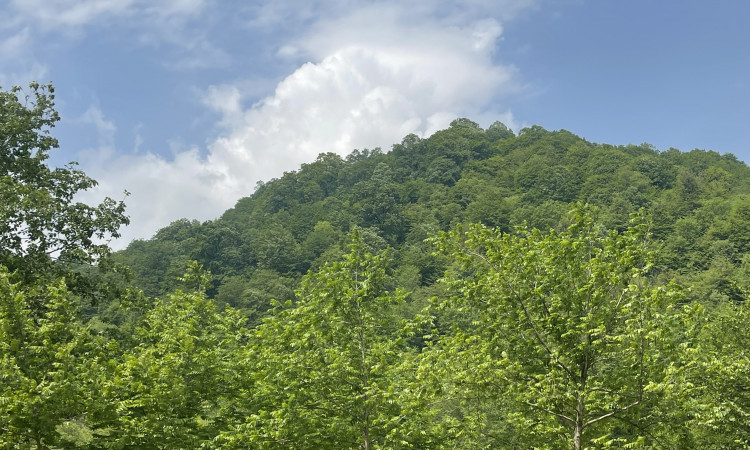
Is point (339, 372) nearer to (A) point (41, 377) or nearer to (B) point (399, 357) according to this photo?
(B) point (399, 357)

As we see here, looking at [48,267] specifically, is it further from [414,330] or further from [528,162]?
[528,162]

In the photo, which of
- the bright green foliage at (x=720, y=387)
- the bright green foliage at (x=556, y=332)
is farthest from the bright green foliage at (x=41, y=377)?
the bright green foliage at (x=720, y=387)

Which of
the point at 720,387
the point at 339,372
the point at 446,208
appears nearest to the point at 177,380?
the point at 339,372

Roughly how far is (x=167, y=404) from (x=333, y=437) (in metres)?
4.35

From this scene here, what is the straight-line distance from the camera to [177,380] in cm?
1480

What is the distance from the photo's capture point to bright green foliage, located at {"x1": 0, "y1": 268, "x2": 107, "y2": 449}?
11.2m

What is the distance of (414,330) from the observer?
14.4m

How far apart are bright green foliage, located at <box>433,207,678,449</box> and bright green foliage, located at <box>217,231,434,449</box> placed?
1.53 meters

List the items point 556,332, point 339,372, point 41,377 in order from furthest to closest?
point 339,372 < point 556,332 < point 41,377

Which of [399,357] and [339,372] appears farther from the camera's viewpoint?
[399,357]

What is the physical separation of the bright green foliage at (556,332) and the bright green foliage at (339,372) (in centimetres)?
153

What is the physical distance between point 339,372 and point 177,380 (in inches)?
178

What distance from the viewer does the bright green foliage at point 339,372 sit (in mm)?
13086

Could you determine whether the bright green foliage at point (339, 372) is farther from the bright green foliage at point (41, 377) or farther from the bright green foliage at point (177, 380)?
the bright green foliage at point (41, 377)
